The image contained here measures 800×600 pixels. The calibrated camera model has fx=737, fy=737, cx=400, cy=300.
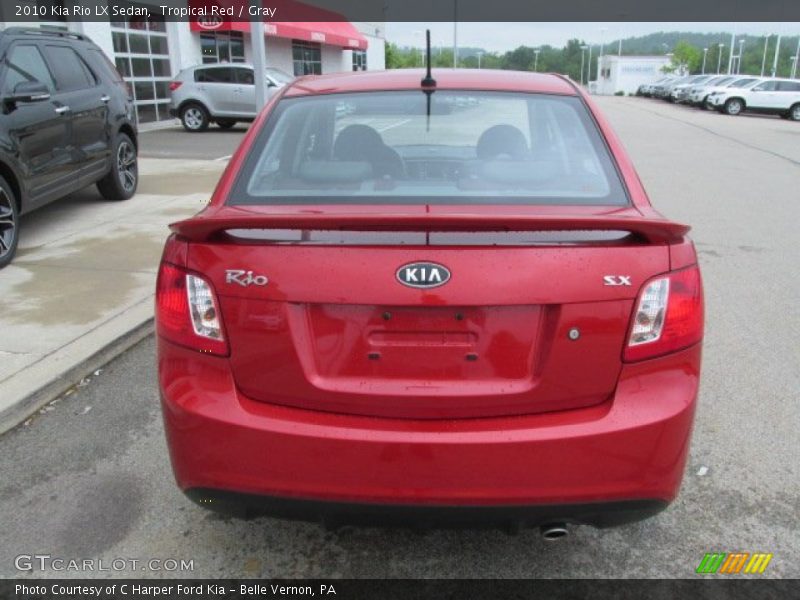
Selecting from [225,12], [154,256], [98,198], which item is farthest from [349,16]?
[154,256]

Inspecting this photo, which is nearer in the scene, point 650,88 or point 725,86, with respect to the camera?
point 725,86

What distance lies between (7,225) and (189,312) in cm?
478

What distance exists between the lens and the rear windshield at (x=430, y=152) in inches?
103

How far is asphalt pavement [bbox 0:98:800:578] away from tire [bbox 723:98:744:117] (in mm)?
33593

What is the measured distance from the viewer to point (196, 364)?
7.57 ft

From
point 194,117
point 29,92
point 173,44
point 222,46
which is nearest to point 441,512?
point 29,92

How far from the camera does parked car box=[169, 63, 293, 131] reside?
18.9 meters

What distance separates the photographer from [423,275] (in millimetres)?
2145

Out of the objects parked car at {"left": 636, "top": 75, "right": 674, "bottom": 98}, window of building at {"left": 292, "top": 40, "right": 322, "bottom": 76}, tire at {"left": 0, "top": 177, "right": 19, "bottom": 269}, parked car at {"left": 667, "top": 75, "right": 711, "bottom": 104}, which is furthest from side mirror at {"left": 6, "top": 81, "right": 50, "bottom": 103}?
parked car at {"left": 636, "top": 75, "right": 674, "bottom": 98}

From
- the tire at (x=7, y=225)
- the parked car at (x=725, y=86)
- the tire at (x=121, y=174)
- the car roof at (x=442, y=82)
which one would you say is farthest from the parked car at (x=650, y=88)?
the car roof at (x=442, y=82)

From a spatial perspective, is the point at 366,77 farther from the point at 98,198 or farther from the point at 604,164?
the point at 98,198

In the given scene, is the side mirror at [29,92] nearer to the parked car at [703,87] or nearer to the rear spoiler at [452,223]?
the rear spoiler at [452,223]

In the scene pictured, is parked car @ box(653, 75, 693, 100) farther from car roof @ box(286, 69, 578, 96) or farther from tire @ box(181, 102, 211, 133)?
car roof @ box(286, 69, 578, 96)

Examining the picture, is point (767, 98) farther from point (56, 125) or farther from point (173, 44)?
point (56, 125)
